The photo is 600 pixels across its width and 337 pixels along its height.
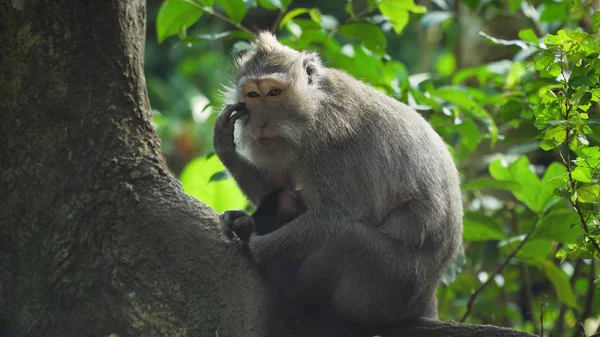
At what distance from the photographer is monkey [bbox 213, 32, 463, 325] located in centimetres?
397

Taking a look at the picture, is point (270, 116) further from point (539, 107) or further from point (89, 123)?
point (539, 107)

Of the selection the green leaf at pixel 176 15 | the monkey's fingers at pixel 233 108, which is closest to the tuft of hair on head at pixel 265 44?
the monkey's fingers at pixel 233 108

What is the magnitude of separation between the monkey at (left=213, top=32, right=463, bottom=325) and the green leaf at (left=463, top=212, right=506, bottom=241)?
0.76m

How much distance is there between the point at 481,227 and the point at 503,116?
2.78ft

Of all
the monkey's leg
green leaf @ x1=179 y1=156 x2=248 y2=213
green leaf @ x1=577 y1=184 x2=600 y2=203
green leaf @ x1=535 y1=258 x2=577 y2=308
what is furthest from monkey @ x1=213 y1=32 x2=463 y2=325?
green leaf @ x1=179 y1=156 x2=248 y2=213

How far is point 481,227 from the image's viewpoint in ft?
17.0

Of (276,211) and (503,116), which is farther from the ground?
(276,211)

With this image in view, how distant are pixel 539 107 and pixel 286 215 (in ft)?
5.89

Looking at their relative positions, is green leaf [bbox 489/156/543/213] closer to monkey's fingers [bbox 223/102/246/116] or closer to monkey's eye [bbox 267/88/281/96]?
monkey's eye [bbox 267/88/281/96]

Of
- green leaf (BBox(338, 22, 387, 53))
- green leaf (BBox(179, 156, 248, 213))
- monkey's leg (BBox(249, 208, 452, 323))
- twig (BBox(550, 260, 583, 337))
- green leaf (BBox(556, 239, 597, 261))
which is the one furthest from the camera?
green leaf (BBox(179, 156, 248, 213))

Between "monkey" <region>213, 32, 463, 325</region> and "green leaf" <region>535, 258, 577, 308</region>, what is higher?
"monkey" <region>213, 32, 463, 325</region>

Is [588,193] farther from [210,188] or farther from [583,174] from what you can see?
[210,188]

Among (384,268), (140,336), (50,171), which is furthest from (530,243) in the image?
(50,171)

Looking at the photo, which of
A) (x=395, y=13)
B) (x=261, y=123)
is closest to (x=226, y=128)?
(x=261, y=123)
